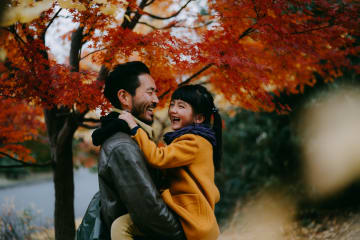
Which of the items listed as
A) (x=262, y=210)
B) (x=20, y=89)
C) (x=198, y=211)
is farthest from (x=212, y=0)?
(x=262, y=210)

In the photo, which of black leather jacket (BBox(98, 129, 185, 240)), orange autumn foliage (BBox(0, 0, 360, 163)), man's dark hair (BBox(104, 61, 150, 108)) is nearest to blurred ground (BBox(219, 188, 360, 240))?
orange autumn foliage (BBox(0, 0, 360, 163))

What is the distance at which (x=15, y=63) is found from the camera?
380 cm

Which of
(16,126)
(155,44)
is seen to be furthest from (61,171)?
(155,44)

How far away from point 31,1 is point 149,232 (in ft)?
7.36

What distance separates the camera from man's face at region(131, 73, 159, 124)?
2236mm

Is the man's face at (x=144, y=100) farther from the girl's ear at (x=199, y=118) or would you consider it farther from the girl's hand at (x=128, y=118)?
the girl's ear at (x=199, y=118)

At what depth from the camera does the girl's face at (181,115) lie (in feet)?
8.59

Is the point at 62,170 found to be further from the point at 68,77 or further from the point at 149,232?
the point at 149,232

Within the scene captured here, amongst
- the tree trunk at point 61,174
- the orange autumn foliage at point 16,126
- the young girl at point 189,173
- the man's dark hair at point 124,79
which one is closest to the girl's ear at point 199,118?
the young girl at point 189,173

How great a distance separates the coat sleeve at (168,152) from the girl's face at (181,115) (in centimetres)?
46

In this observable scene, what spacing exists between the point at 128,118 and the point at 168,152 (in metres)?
0.39

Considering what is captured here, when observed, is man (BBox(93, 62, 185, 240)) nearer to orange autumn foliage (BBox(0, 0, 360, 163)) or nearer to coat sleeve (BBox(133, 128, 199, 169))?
coat sleeve (BBox(133, 128, 199, 169))

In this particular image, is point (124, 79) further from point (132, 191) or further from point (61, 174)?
point (61, 174)

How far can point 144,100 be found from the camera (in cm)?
224
